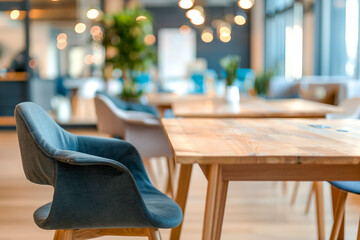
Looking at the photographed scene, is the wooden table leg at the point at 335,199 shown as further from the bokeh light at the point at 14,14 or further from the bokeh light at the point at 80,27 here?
the bokeh light at the point at 80,27

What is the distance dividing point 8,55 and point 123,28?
2331 millimetres

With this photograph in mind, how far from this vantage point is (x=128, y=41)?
733 centimetres

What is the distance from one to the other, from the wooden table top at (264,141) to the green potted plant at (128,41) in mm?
4840

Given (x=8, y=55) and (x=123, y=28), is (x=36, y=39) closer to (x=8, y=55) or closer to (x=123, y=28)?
(x=8, y=55)

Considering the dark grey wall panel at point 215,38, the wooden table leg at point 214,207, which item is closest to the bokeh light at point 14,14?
the wooden table leg at point 214,207

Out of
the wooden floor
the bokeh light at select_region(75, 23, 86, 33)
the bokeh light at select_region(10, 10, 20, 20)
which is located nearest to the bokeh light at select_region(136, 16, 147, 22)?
the bokeh light at select_region(75, 23, 86, 33)

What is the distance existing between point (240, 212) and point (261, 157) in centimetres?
204

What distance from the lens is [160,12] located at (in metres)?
16.9

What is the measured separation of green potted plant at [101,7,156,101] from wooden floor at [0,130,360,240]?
307cm

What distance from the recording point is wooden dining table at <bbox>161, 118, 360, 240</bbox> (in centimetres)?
146

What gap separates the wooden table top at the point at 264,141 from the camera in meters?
1.46

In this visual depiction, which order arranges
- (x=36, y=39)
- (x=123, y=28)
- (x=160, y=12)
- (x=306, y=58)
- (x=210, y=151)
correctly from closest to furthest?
(x=210, y=151), (x=123, y=28), (x=36, y=39), (x=306, y=58), (x=160, y=12)

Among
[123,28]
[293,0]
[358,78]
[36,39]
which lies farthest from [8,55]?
[293,0]

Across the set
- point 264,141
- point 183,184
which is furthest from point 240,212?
point 264,141
